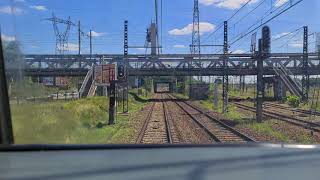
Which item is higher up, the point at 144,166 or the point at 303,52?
the point at 303,52

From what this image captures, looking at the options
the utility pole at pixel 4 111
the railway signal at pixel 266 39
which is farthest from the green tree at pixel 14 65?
the railway signal at pixel 266 39

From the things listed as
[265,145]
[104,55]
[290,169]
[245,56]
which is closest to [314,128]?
[245,56]

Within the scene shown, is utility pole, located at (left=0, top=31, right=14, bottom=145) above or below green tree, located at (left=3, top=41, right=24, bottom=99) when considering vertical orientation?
below

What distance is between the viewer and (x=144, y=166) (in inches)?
115

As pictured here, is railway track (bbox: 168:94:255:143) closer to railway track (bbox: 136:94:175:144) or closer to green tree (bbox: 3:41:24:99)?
railway track (bbox: 136:94:175:144)

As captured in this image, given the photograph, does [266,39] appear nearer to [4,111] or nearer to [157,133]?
[4,111]

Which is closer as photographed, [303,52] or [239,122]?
[303,52]

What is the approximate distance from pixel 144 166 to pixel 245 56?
3900 millimetres

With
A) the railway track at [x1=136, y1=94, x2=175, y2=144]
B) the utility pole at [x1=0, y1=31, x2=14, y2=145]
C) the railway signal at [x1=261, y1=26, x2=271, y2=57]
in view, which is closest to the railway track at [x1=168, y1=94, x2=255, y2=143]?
the railway track at [x1=136, y1=94, x2=175, y2=144]

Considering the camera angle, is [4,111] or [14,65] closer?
[4,111]

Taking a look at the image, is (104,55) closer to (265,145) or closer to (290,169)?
(265,145)

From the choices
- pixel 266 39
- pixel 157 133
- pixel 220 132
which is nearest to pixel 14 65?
pixel 266 39

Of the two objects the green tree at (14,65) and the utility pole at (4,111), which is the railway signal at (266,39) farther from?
the utility pole at (4,111)

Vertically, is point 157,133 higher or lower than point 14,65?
lower
